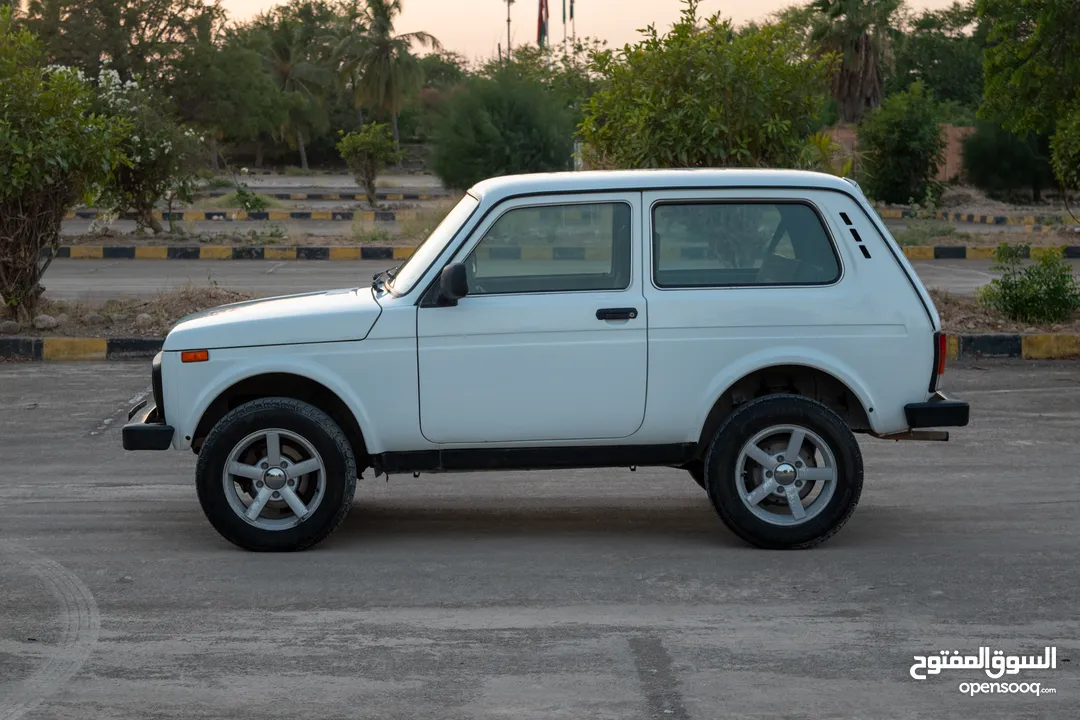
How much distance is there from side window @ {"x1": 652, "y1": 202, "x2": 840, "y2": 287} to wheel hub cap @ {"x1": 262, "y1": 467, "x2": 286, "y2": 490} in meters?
1.89

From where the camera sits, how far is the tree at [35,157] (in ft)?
40.1

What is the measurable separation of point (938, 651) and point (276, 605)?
2.49 metres

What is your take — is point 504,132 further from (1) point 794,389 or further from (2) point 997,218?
(1) point 794,389

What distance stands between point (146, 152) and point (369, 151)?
12645 millimetres

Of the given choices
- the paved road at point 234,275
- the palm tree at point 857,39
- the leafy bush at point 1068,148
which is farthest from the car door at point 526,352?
the palm tree at point 857,39

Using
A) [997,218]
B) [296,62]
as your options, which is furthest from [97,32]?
[296,62]

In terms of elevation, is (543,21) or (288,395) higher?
(543,21)

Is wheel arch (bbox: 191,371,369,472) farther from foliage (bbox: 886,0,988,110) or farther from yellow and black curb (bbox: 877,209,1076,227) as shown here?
foliage (bbox: 886,0,988,110)

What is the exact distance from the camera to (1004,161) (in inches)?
1622

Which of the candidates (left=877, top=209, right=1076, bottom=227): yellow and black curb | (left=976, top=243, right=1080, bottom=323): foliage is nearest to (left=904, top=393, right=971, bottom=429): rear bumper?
(left=976, top=243, right=1080, bottom=323): foliage

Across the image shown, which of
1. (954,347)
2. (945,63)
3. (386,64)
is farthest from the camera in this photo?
(386,64)

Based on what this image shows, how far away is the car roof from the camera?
6195 millimetres

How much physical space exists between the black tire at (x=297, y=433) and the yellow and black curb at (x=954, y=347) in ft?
21.7

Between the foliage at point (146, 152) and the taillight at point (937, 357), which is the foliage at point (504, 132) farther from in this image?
the taillight at point (937, 357)
